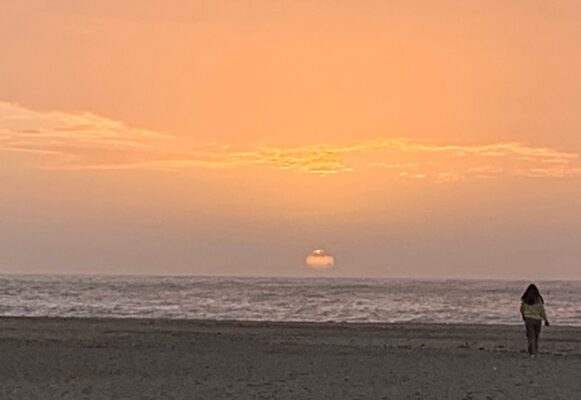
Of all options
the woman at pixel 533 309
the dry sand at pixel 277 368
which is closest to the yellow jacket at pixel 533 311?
the woman at pixel 533 309

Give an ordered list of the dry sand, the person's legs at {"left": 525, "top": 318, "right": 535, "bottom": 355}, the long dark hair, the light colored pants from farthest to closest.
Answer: the person's legs at {"left": 525, "top": 318, "right": 535, "bottom": 355} < the light colored pants < the long dark hair < the dry sand

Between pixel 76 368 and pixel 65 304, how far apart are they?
48852 millimetres

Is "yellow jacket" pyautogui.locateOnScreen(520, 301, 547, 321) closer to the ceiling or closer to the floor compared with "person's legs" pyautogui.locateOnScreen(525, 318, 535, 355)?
closer to the ceiling

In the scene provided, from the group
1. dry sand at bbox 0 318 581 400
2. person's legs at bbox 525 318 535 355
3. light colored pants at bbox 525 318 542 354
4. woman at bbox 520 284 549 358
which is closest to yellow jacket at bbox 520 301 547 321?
woman at bbox 520 284 549 358

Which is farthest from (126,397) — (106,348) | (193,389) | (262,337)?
(262,337)

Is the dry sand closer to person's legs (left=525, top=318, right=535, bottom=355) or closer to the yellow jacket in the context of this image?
person's legs (left=525, top=318, right=535, bottom=355)

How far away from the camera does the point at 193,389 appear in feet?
56.1

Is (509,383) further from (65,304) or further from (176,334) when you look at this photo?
(65,304)

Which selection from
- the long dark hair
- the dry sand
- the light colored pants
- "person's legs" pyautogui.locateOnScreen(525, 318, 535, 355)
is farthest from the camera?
"person's legs" pyautogui.locateOnScreen(525, 318, 535, 355)

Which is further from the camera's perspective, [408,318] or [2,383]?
[408,318]

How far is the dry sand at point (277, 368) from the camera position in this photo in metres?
16.8

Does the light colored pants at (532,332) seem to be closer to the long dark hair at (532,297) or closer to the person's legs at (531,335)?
the person's legs at (531,335)

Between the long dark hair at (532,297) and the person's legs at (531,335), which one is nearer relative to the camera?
the long dark hair at (532,297)

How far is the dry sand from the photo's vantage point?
16812mm
